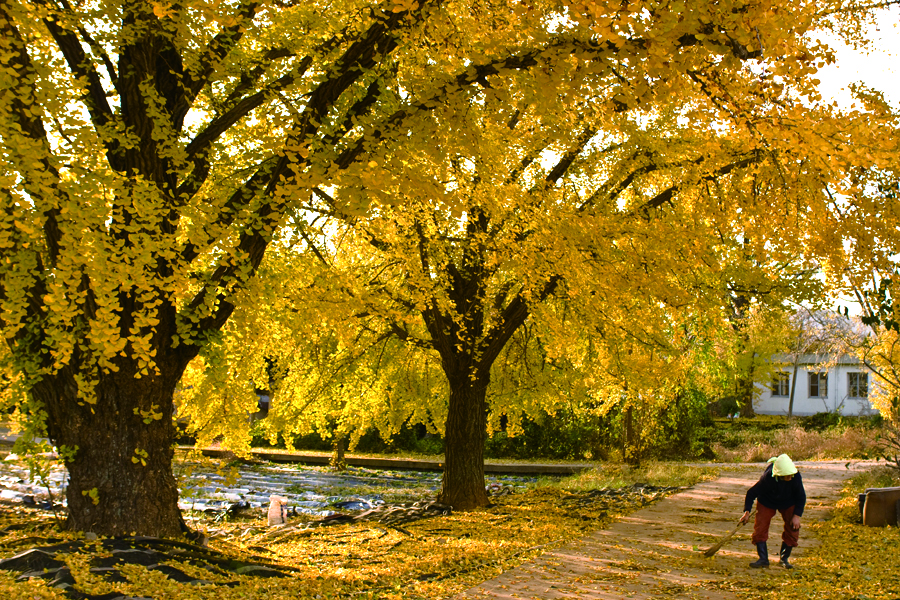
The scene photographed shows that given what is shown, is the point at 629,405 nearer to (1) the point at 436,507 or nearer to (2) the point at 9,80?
(1) the point at 436,507

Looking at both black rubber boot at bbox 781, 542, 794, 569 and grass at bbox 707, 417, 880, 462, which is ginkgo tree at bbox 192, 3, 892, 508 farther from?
grass at bbox 707, 417, 880, 462

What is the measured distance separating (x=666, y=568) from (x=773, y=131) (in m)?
4.61

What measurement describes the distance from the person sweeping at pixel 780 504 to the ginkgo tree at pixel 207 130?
121 inches

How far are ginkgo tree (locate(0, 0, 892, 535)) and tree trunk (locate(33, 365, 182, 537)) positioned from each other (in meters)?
0.02

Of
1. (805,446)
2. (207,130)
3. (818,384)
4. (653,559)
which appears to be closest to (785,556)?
(653,559)

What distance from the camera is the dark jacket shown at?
7602 mm

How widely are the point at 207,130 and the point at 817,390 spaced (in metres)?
37.5

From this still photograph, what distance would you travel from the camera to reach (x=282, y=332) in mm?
9469

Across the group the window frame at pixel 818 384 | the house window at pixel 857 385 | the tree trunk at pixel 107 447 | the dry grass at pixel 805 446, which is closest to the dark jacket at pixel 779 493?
the tree trunk at pixel 107 447

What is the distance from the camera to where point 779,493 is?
7727mm

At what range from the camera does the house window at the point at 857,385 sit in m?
35.0

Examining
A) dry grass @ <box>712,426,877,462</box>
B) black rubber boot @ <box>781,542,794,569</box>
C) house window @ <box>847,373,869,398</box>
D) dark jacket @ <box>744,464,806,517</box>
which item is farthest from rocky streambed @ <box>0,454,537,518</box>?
house window @ <box>847,373,869,398</box>

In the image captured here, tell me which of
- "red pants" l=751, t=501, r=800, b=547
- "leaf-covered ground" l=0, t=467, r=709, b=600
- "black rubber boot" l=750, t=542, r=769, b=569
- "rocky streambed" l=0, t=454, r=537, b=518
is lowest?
"rocky streambed" l=0, t=454, r=537, b=518

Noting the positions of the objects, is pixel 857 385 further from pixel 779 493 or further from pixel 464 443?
pixel 779 493
